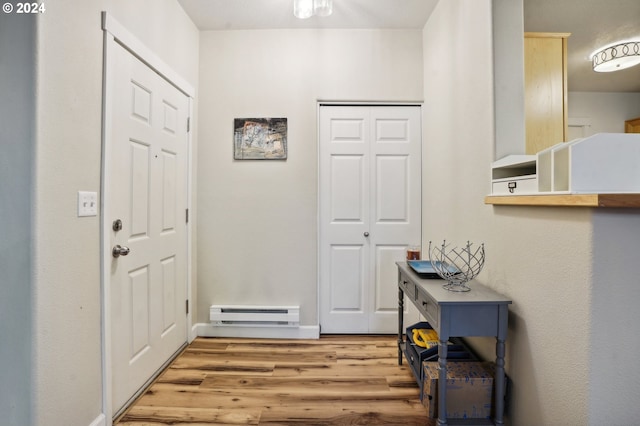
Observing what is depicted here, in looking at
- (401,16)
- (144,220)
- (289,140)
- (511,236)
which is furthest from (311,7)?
(511,236)

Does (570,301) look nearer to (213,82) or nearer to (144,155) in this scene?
(144,155)

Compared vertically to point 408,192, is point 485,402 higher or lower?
lower

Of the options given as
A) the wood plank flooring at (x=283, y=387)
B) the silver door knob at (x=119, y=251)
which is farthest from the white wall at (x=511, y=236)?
the silver door knob at (x=119, y=251)

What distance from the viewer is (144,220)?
6.48 feet

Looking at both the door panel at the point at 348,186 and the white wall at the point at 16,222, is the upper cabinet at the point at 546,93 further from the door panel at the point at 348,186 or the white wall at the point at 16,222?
the white wall at the point at 16,222

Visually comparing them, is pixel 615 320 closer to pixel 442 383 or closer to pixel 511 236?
pixel 511 236

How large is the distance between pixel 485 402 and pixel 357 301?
140cm

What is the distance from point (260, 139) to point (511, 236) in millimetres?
2044

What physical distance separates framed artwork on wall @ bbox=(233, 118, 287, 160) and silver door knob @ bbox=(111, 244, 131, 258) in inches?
50.1

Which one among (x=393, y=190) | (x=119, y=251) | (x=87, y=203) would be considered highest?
(x=393, y=190)

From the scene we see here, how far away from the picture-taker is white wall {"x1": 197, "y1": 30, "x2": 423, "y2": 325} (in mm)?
2723

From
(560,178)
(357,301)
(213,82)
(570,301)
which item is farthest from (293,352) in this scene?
(213,82)

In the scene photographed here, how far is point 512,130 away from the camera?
1.61 m

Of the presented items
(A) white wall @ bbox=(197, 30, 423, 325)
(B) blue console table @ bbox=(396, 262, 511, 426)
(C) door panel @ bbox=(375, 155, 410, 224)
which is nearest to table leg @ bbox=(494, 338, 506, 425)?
(B) blue console table @ bbox=(396, 262, 511, 426)
